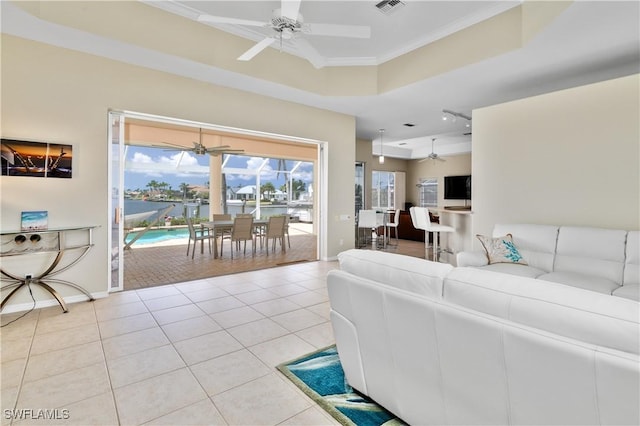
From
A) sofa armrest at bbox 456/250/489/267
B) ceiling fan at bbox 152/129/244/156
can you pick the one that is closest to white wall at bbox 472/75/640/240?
sofa armrest at bbox 456/250/489/267

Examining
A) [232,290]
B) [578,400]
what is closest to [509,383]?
[578,400]

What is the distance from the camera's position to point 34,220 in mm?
3422

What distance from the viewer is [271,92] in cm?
500

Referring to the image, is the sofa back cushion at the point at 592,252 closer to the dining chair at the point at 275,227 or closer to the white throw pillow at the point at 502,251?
the white throw pillow at the point at 502,251

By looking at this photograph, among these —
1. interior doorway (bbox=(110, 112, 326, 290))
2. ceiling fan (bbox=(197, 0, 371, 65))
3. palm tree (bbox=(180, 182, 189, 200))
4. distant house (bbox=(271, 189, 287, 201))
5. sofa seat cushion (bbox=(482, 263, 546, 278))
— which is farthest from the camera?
distant house (bbox=(271, 189, 287, 201))

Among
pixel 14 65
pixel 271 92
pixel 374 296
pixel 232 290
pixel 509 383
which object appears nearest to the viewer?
pixel 509 383

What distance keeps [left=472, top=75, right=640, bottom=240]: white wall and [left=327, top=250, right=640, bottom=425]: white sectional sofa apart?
3.49 meters

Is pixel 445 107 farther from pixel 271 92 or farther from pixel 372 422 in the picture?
pixel 372 422

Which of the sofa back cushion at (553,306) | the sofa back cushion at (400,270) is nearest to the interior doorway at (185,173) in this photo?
the sofa back cushion at (400,270)

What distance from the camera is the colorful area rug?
1723 millimetres

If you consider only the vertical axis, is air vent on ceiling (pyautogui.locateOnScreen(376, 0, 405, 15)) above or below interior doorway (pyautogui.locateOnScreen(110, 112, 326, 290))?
above

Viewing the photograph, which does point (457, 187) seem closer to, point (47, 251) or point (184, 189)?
point (184, 189)

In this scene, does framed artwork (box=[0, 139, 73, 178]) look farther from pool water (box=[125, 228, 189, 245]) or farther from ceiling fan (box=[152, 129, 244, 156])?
pool water (box=[125, 228, 189, 245])

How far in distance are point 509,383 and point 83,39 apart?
473 centimetres
